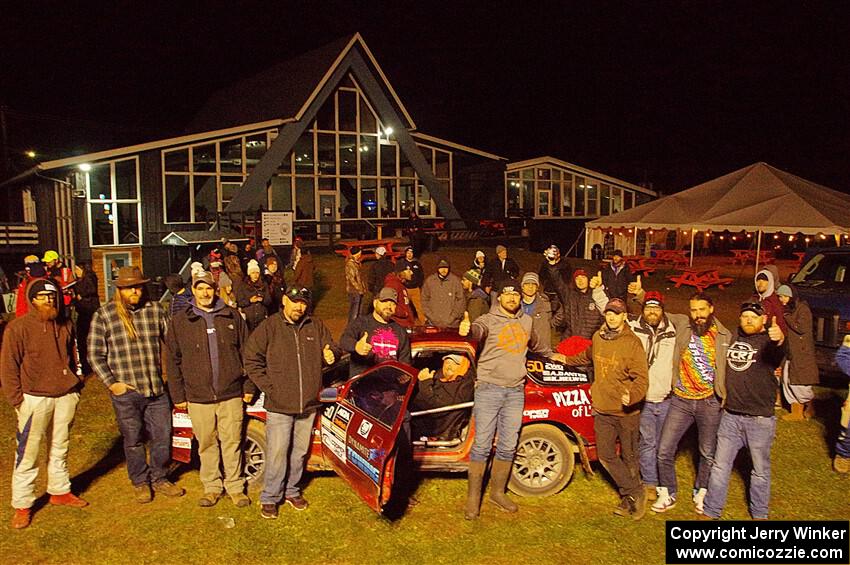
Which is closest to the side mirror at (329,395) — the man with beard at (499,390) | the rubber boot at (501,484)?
the man with beard at (499,390)

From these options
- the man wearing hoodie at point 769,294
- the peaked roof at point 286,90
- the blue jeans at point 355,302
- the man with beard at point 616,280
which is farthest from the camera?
the peaked roof at point 286,90

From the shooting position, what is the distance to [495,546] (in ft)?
15.6

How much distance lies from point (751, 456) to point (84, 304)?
9.24m

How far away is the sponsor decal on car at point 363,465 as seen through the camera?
4414mm

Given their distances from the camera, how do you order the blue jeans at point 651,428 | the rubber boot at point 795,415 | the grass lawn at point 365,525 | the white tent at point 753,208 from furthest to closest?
the white tent at point 753,208 < the rubber boot at point 795,415 < the blue jeans at point 651,428 < the grass lawn at point 365,525

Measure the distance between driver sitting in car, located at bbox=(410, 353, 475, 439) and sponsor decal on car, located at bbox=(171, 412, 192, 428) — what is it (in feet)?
6.74

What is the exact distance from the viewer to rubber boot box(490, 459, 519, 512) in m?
5.24

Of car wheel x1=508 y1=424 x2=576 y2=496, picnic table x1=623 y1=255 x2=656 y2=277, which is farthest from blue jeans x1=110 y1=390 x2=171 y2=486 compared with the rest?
picnic table x1=623 y1=255 x2=656 y2=277

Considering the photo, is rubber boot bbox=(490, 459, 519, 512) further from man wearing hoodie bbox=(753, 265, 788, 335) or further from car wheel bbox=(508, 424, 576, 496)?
man wearing hoodie bbox=(753, 265, 788, 335)

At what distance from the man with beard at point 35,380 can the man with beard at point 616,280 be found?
7472mm

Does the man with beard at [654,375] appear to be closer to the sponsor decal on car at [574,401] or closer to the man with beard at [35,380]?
the sponsor decal on car at [574,401]

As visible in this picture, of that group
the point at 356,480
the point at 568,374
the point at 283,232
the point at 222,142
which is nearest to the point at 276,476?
the point at 356,480

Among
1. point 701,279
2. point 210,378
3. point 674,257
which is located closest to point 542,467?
point 210,378

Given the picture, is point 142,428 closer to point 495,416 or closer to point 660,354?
point 495,416
